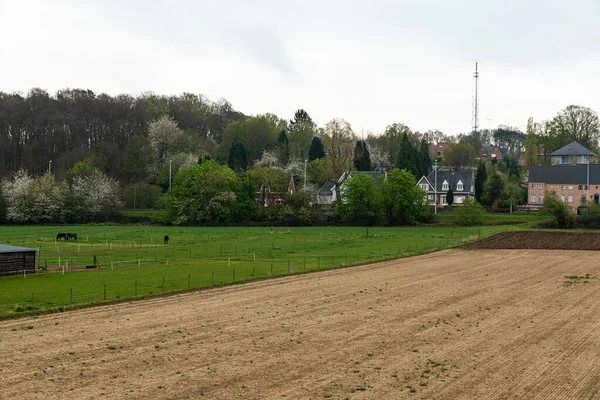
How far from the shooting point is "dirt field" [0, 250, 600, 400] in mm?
22500

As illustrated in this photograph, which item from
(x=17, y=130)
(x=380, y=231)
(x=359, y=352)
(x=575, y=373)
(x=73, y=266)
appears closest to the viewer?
(x=575, y=373)

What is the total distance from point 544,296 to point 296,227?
6382 cm

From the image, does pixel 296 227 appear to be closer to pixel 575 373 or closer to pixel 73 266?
pixel 73 266

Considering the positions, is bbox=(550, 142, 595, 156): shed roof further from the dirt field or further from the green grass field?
the dirt field

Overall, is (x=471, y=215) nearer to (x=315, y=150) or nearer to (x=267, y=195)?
(x=267, y=195)

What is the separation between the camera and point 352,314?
35.0 meters

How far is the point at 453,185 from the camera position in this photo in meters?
130

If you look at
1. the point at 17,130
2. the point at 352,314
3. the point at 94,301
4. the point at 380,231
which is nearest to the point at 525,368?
the point at 352,314

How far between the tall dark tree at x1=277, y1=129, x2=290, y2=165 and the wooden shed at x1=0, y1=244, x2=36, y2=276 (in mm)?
95983

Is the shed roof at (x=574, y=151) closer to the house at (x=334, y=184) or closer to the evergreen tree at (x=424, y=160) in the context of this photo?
the evergreen tree at (x=424, y=160)

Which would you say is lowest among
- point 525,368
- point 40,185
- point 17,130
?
point 525,368

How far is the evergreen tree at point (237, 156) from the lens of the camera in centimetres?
14162

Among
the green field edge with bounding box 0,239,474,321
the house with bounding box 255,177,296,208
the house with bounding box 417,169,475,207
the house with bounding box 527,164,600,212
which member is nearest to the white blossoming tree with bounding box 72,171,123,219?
the house with bounding box 255,177,296,208

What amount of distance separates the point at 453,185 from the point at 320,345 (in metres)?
105
